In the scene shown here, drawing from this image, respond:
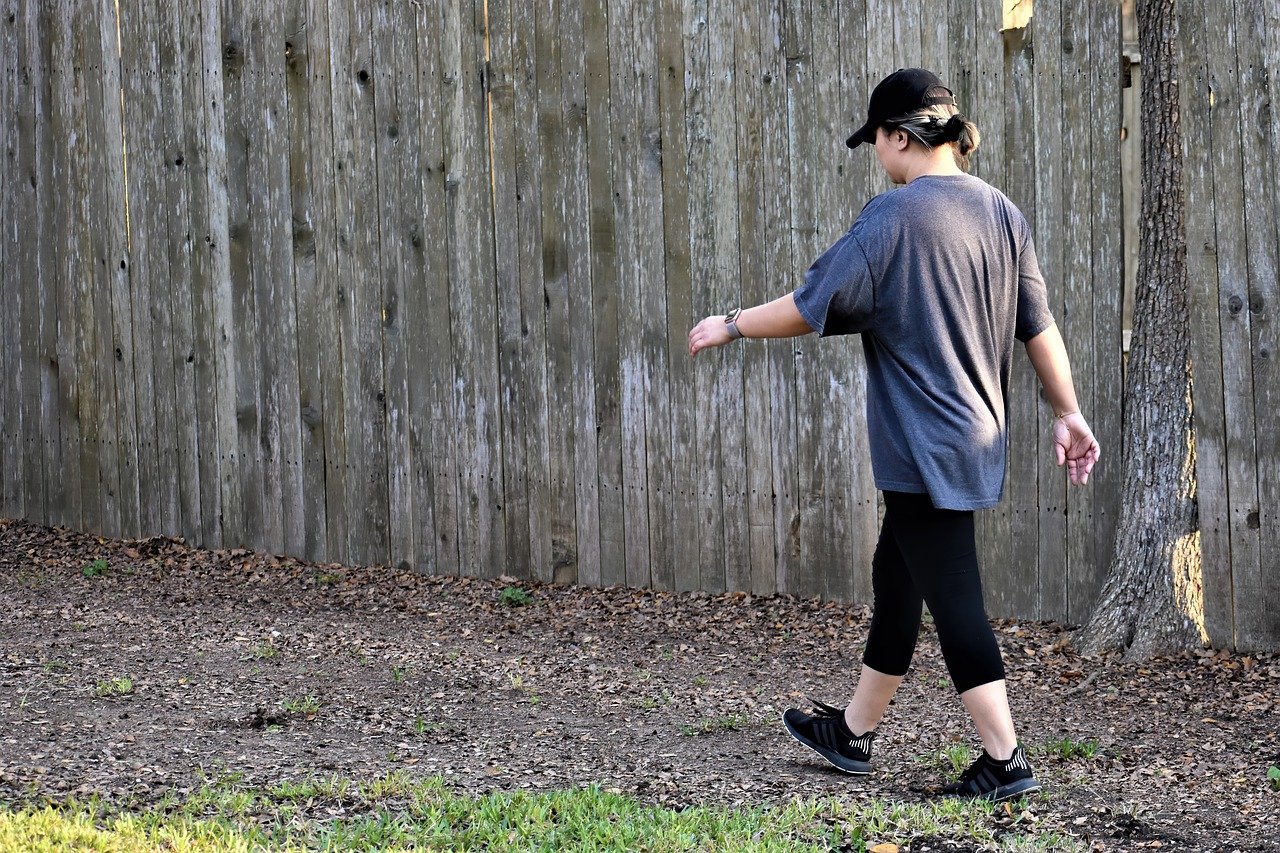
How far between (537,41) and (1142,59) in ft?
9.02

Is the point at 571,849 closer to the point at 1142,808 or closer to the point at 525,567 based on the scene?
the point at 1142,808

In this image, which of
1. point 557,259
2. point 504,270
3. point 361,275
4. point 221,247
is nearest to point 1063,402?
point 557,259

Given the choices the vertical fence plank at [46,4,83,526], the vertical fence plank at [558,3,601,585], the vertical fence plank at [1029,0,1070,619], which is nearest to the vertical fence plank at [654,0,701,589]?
the vertical fence plank at [558,3,601,585]

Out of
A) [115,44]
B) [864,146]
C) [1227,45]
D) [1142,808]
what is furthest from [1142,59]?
[115,44]

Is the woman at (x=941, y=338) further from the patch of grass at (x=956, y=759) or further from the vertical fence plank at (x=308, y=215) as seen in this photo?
the vertical fence plank at (x=308, y=215)

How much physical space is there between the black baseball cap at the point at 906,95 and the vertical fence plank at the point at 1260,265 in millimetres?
1895

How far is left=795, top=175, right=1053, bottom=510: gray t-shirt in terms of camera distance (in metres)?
3.76

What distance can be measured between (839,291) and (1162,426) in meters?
2.21

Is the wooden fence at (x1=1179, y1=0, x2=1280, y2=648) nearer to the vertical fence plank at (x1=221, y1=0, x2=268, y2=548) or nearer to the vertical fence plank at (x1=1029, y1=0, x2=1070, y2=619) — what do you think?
the vertical fence plank at (x1=1029, y1=0, x2=1070, y2=619)

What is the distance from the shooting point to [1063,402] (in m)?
3.95

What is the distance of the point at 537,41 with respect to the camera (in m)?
6.84

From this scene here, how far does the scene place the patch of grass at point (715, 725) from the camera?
4762 millimetres

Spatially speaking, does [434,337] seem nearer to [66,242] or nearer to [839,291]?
[66,242]

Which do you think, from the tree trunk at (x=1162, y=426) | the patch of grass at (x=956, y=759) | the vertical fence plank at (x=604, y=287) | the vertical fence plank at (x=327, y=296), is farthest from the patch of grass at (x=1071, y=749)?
the vertical fence plank at (x=327, y=296)
